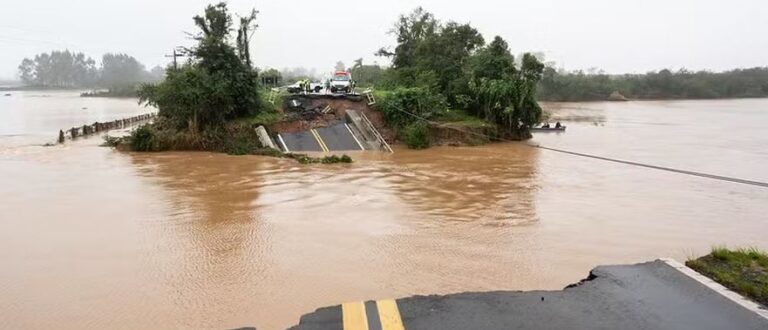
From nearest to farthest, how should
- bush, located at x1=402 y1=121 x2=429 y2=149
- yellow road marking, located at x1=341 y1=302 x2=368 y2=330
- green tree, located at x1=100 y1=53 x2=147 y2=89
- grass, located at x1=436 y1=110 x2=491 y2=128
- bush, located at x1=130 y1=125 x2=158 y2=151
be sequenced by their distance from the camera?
yellow road marking, located at x1=341 y1=302 x2=368 y2=330 < bush, located at x1=130 y1=125 x2=158 y2=151 < bush, located at x1=402 y1=121 x2=429 y2=149 < grass, located at x1=436 y1=110 x2=491 y2=128 < green tree, located at x1=100 y1=53 x2=147 y2=89

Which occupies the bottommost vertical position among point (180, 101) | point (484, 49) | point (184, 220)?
point (184, 220)

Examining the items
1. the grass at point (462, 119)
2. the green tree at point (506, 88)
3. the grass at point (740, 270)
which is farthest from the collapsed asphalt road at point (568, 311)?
the green tree at point (506, 88)

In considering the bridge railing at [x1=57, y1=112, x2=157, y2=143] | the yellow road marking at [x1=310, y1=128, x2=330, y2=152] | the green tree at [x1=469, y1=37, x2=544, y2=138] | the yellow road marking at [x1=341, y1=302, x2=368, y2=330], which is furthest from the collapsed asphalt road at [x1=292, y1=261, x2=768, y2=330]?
the bridge railing at [x1=57, y1=112, x2=157, y2=143]

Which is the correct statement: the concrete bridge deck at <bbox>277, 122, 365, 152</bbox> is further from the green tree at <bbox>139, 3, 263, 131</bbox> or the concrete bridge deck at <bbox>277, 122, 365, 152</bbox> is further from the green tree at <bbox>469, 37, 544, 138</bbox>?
the green tree at <bbox>469, 37, 544, 138</bbox>

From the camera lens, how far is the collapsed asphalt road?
4551 millimetres

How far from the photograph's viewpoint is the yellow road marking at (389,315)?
4.54m

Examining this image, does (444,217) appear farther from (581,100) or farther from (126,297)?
(581,100)

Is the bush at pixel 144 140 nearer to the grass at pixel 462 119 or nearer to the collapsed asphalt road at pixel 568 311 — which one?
the grass at pixel 462 119

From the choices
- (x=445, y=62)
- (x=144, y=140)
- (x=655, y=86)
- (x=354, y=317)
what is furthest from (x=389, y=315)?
(x=655, y=86)

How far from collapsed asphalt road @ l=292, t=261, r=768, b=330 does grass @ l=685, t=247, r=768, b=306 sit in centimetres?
26

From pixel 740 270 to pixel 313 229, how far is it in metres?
7.31

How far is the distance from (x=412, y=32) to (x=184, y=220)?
26.9 meters

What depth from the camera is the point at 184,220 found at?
11.9 meters

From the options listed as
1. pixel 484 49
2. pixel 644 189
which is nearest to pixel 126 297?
pixel 644 189
